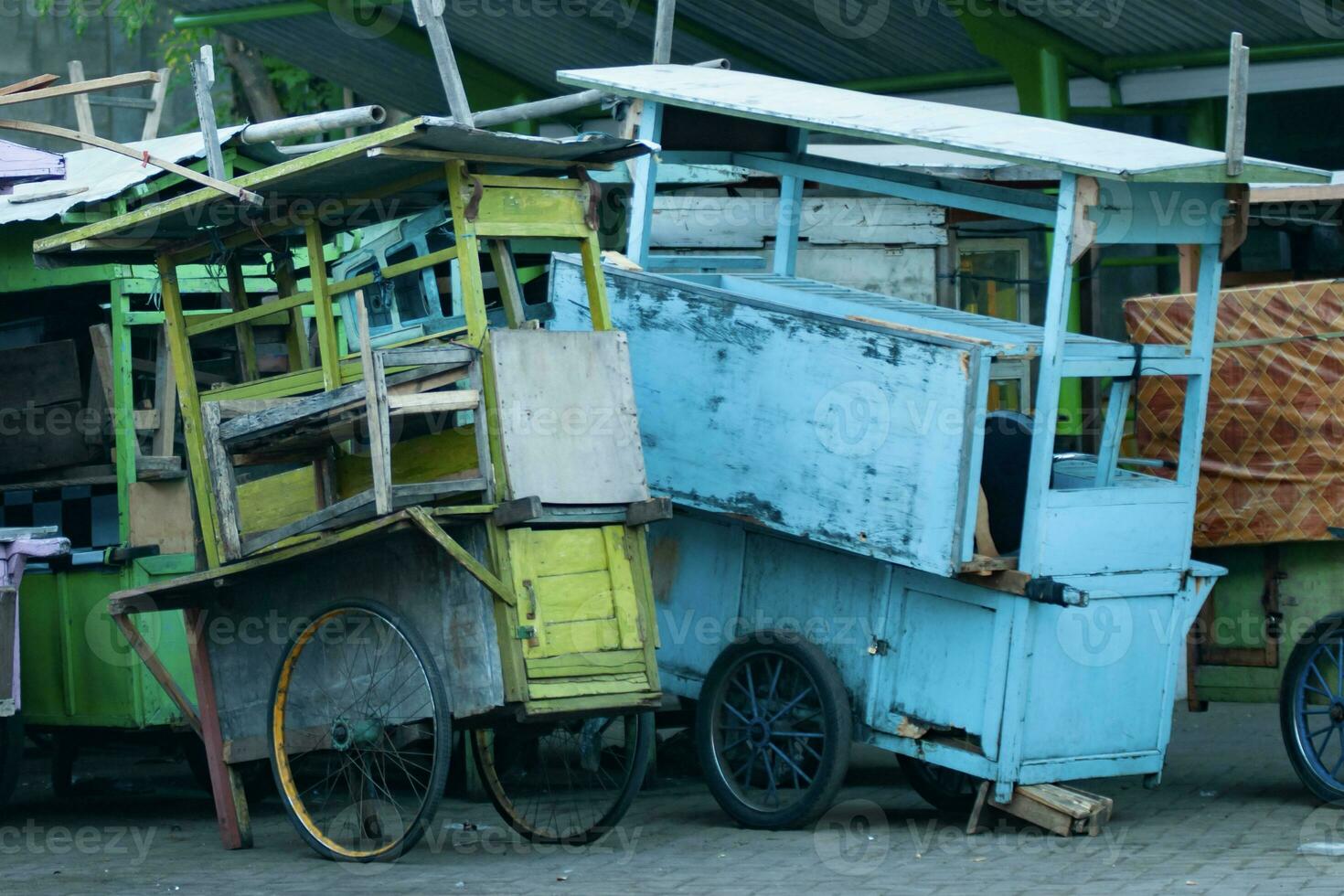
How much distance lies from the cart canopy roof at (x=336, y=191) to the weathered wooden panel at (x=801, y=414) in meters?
0.82

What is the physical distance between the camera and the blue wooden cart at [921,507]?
641cm

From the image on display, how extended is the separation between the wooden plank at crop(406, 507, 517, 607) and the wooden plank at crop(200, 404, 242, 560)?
2.78 ft

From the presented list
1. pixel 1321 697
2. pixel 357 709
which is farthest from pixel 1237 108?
pixel 357 709

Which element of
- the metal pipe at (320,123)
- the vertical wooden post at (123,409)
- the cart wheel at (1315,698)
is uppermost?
the metal pipe at (320,123)

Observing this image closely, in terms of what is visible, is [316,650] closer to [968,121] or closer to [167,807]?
[167,807]

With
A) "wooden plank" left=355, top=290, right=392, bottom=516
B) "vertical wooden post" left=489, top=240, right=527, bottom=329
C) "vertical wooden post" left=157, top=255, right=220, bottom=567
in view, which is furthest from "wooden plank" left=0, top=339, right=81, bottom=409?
"wooden plank" left=355, top=290, right=392, bottom=516

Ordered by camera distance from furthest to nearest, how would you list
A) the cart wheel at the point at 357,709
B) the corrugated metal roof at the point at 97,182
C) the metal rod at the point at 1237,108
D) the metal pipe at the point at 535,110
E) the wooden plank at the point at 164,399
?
the wooden plank at the point at 164,399, the corrugated metal roof at the point at 97,182, the metal pipe at the point at 535,110, the metal rod at the point at 1237,108, the cart wheel at the point at 357,709

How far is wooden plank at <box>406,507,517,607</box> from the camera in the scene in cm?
591

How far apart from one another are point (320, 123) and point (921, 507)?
8.16ft

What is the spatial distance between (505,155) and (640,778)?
2.32 m

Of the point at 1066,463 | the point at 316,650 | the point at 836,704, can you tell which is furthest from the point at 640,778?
the point at 1066,463

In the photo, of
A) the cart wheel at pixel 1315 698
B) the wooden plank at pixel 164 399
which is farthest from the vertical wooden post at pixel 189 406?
the cart wheel at pixel 1315 698

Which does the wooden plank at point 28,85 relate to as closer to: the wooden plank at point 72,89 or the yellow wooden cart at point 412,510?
the wooden plank at point 72,89

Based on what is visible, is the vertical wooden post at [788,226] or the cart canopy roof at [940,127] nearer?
the cart canopy roof at [940,127]
